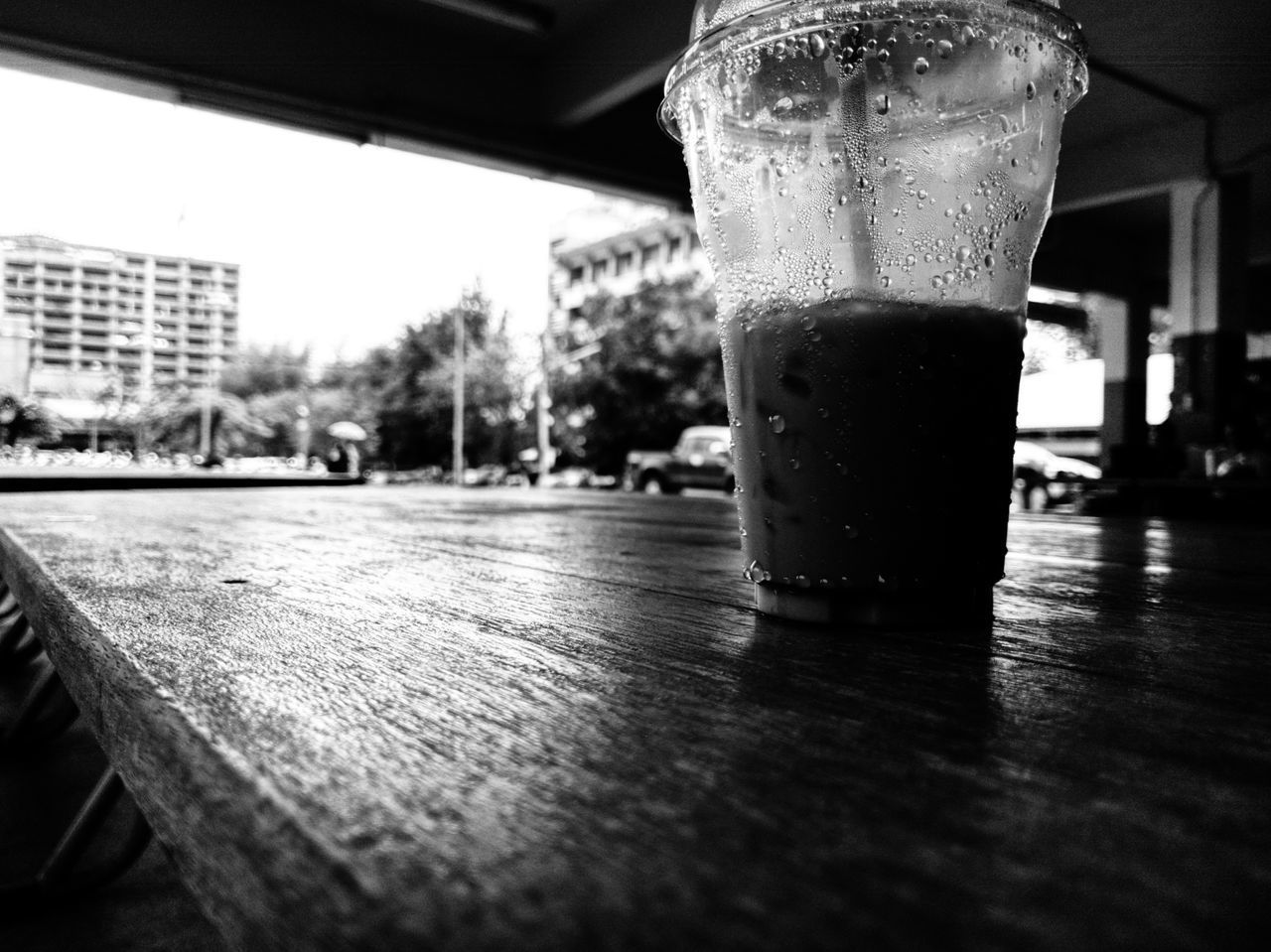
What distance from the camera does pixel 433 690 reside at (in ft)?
0.76

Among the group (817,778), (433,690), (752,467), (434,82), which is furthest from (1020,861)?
(434,82)

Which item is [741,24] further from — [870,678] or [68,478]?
[68,478]

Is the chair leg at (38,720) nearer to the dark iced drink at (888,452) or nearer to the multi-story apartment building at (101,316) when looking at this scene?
the dark iced drink at (888,452)

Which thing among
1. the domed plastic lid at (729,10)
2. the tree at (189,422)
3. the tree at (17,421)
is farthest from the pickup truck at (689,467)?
the tree at (189,422)

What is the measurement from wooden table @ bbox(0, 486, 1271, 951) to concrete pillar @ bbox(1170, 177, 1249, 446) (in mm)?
6902

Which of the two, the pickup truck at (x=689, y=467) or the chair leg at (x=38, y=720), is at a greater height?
the pickup truck at (x=689, y=467)

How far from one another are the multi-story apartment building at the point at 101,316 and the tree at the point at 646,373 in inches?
257

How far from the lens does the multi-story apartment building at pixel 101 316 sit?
35.4ft

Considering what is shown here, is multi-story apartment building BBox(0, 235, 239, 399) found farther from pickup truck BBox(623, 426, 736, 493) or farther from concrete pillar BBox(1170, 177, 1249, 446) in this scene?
concrete pillar BBox(1170, 177, 1249, 446)

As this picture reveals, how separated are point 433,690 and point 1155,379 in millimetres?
12407

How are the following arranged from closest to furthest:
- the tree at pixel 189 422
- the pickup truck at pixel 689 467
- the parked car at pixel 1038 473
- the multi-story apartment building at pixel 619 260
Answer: the parked car at pixel 1038 473 → the pickup truck at pixel 689 467 → the tree at pixel 189 422 → the multi-story apartment building at pixel 619 260

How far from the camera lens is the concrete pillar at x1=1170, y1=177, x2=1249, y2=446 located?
618cm

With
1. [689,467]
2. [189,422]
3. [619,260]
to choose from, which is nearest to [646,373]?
[689,467]

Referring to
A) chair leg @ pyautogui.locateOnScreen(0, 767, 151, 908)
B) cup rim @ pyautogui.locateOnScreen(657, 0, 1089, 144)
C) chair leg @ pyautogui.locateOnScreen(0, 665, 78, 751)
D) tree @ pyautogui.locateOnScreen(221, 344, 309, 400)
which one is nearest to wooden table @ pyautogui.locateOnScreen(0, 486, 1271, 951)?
cup rim @ pyautogui.locateOnScreen(657, 0, 1089, 144)
